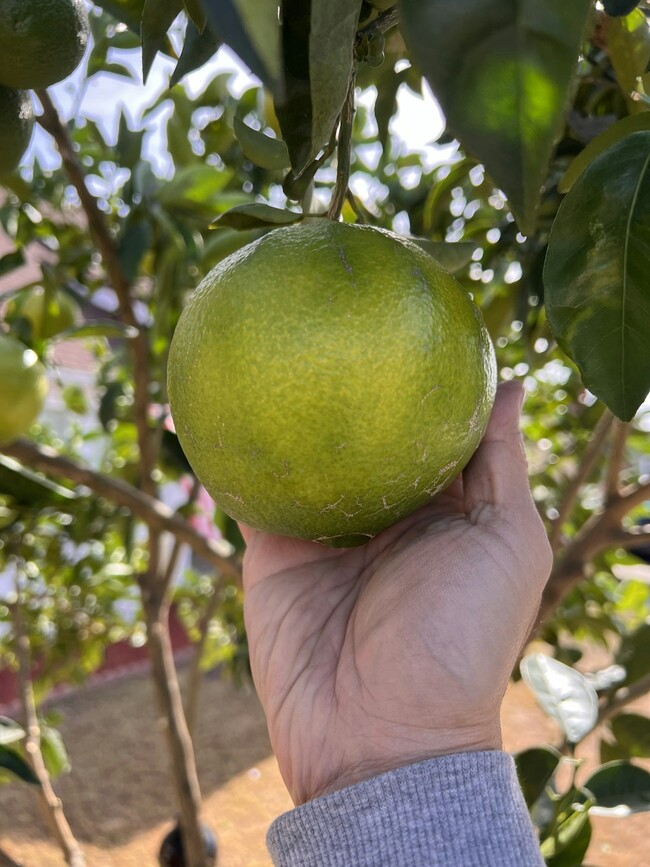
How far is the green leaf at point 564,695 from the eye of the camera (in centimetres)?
113

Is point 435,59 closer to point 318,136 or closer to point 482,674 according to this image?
point 318,136

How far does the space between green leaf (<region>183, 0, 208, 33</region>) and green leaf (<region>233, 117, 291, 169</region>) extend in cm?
14

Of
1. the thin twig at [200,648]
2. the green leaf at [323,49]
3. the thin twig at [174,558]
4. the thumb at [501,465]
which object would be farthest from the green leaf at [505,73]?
the thin twig at [200,648]

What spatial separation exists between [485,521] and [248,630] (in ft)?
1.14

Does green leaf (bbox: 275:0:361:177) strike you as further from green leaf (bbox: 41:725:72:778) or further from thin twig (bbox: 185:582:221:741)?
green leaf (bbox: 41:725:72:778)

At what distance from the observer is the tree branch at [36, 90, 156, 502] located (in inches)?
43.0

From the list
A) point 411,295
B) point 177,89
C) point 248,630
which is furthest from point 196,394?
point 177,89

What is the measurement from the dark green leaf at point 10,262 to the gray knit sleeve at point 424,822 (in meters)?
1.04

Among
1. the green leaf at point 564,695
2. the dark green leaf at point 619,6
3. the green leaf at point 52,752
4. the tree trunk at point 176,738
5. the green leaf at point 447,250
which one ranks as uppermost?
the dark green leaf at point 619,6

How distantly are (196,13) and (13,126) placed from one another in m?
0.39

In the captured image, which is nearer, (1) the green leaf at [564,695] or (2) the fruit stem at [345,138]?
(2) the fruit stem at [345,138]

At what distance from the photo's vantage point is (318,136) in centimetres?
38

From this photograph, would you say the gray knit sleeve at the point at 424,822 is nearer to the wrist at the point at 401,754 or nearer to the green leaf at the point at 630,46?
the wrist at the point at 401,754

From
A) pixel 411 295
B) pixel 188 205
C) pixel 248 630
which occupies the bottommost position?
pixel 248 630
